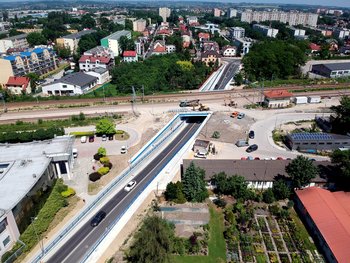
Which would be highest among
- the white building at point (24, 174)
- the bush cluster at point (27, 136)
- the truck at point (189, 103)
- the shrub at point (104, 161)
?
the white building at point (24, 174)

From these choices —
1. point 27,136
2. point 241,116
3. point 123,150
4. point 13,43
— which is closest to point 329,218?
point 241,116

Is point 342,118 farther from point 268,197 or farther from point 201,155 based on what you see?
point 201,155

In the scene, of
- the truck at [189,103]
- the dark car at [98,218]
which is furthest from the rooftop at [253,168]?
the truck at [189,103]

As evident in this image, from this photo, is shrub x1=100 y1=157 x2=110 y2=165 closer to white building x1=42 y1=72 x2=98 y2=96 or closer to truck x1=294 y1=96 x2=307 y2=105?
white building x1=42 y1=72 x2=98 y2=96

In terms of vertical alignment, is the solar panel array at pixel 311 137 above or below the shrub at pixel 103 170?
above

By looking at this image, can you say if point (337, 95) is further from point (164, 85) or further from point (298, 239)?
point (298, 239)

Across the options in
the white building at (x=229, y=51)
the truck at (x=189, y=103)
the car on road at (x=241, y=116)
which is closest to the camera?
the car on road at (x=241, y=116)

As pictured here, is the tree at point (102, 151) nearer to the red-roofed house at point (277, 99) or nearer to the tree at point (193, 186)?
the tree at point (193, 186)
